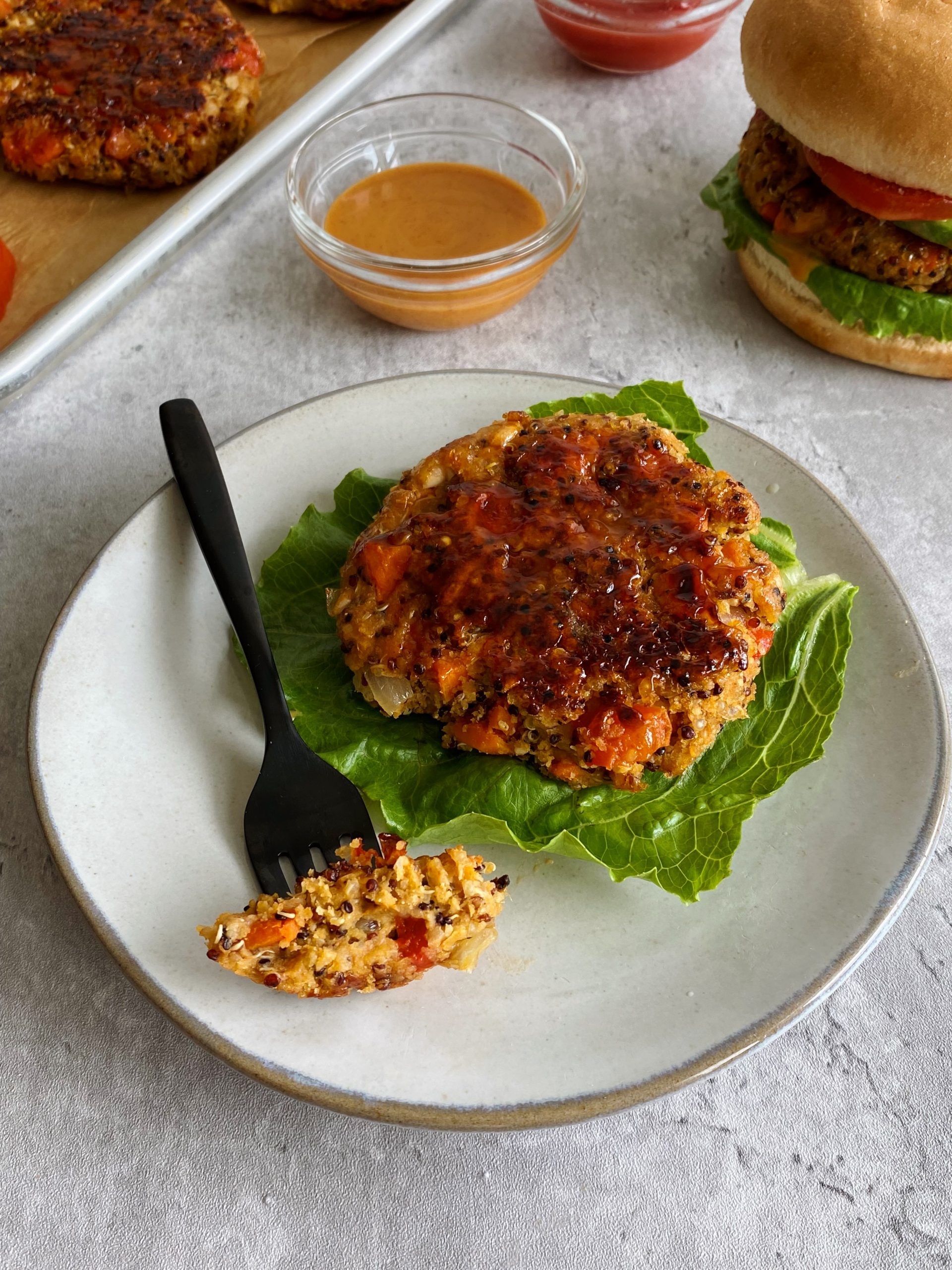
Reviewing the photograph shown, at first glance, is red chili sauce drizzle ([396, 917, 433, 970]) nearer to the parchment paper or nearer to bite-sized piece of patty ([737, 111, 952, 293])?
bite-sized piece of patty ([737, 111, 952, 293])

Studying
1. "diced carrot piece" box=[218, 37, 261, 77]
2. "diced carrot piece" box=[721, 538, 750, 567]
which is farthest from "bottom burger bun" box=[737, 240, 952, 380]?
"diced carrot piece" box=[218, 37, 261, 77]

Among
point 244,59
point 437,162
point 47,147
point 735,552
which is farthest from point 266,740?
point 244,59

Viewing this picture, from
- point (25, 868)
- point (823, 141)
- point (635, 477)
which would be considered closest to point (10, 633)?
point (25, 868)

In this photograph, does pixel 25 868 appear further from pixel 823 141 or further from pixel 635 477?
pixel 823 141

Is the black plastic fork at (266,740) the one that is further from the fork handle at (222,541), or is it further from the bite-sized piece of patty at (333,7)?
the bite-sized piece of patty at (333,7)

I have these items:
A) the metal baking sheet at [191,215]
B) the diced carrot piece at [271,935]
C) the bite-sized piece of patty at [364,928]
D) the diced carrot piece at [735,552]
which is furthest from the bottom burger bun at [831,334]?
the diced carrot piece at [271,935]

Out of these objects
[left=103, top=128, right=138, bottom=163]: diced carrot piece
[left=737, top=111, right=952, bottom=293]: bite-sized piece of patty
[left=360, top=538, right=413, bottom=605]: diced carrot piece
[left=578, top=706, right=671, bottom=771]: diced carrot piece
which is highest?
[left=737, top=111, right=952, bottom=293]: bite-sized piece of patty
